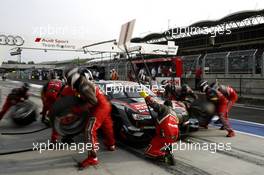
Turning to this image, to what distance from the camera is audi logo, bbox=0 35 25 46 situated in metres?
13.2

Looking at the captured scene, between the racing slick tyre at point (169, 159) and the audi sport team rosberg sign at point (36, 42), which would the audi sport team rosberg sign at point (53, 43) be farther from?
the racing slick tyre at point (169, 159)

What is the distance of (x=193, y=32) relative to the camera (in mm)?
36875

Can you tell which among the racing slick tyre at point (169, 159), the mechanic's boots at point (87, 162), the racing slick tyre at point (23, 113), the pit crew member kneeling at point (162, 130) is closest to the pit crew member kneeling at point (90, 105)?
the mechanic's boots at point (87, 162)

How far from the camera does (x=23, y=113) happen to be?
8961mm

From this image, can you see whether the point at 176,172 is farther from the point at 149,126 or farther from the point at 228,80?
the point at 228,80

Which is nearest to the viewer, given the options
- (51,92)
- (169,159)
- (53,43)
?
(169,159)

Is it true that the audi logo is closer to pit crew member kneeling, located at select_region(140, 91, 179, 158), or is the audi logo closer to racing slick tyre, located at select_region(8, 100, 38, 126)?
racing slick tyre, located at select_region(8, 100, 38, 126)

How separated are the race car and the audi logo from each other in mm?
7167

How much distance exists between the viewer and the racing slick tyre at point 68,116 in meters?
5.91

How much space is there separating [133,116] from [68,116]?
1269mm

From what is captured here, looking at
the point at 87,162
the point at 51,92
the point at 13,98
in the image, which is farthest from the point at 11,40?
the point at 87,162

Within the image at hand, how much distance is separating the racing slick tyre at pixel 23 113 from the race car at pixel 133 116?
8.36ft

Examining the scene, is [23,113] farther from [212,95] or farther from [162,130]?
[212,95]

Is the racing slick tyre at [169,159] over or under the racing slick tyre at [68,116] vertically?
under
